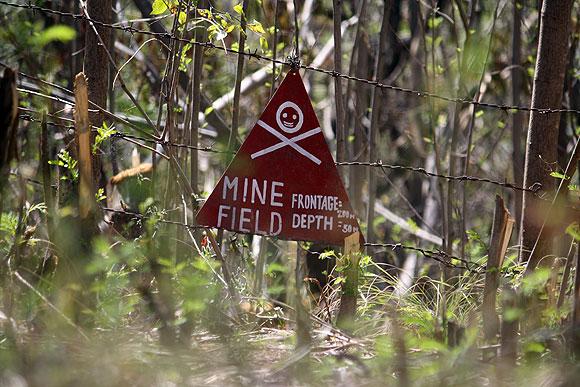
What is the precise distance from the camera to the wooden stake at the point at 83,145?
3303mm

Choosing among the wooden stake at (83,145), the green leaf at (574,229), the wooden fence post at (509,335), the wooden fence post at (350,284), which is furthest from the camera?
the wooden fence post at (350,284)

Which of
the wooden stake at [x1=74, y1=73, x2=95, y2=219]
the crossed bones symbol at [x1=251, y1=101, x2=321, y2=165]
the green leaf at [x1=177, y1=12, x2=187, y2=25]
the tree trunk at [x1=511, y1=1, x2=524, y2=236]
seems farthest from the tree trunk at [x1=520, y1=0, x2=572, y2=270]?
the wooden stake at [x1=74, y1=73, x2=95, y2=219]

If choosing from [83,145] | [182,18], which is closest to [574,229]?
[83,145]

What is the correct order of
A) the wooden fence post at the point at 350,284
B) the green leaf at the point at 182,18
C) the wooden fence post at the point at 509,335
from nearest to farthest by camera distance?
1. the wooden fence post at the point at 509,335
2. the wooden fence post at the point at 350,284
3. the green leaf at the point at 182,18

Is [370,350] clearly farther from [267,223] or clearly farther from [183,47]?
[183,47]

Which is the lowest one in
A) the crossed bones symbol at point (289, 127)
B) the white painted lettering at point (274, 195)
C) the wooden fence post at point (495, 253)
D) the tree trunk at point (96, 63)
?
the wooden fence post at point (495, 253)

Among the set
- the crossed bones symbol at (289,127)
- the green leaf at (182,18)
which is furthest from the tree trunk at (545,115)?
the green leaf at (182,18)

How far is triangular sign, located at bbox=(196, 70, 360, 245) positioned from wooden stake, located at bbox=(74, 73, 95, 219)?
17.7 inches

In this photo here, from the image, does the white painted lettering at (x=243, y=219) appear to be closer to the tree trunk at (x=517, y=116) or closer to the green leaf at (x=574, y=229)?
the green leaf at (x=574, y=229)

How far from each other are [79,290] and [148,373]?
1.81ft

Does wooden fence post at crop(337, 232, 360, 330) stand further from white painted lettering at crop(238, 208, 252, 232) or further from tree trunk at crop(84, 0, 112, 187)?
tree trunk at crop(84, 0, 112, 187)

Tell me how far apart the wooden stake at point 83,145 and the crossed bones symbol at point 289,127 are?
70cm

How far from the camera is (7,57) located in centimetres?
696

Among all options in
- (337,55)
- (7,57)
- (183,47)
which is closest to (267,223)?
(183,47)
